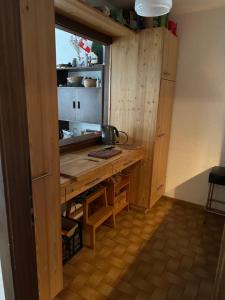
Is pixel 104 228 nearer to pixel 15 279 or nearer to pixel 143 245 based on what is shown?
pixel 143 245

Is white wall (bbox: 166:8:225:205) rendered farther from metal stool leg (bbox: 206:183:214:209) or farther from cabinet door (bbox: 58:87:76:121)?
cabinet door (bbox: 58:87:76:121)

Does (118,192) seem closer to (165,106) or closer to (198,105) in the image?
(165,106)

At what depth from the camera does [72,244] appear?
197cm

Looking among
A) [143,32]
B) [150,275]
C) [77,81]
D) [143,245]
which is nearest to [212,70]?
[143,32]

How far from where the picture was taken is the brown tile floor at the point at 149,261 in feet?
5.50

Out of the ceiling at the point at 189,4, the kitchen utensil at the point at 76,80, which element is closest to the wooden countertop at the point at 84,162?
the kitchen utensil at the point at 76,80

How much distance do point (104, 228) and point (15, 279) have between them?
1.63m

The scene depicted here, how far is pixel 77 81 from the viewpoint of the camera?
320cm

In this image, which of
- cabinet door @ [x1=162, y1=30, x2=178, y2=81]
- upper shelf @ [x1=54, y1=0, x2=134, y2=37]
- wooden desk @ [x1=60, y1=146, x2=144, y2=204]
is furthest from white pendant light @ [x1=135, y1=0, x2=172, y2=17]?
wooden desk @ [x1=60, y1=146, x2=144, y2=204]

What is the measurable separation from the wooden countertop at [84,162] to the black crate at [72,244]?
0.56 meters

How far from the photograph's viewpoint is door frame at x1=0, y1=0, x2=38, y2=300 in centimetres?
71

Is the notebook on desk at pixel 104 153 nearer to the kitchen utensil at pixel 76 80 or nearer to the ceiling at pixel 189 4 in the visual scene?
the kitchen utensil at pixel 76 80

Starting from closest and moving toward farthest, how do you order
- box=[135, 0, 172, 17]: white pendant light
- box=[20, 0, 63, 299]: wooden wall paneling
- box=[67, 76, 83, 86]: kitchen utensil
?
box=[20, 0, 63, 299]: wooden wall paneling, box=[135, 0, 172, 17]: white pendant light, box=[67, 76, 83, 86]: kitchen utensil

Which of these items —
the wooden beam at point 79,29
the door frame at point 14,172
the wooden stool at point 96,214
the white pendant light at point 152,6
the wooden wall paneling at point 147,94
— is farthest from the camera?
the wooden wall paneling at point 147,94
